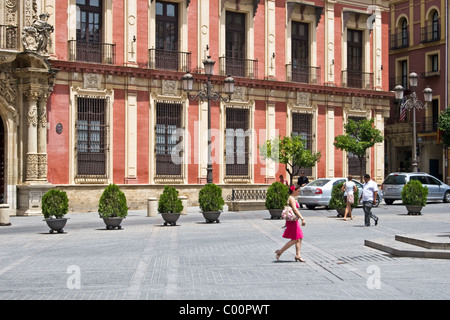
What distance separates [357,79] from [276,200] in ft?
53.9

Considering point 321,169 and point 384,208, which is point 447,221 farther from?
point 321,169

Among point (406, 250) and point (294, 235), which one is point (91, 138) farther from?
point (406, 250)

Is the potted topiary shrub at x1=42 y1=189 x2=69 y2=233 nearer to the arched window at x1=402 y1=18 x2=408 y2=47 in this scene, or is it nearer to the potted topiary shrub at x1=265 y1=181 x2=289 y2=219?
the potted topiary shrub at x1=265 y1=181 x2=289 y2=219

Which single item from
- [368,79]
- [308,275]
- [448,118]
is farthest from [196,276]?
[448,118]

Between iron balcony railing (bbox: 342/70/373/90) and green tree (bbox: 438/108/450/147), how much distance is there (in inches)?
287

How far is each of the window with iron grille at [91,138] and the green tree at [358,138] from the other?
474 inches

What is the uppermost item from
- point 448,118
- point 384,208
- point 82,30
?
point 82,30

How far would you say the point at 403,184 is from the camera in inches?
1291

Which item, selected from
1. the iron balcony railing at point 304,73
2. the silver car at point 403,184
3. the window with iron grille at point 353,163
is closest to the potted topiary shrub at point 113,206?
the silver car at point 403,184

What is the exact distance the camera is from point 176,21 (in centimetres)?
3256

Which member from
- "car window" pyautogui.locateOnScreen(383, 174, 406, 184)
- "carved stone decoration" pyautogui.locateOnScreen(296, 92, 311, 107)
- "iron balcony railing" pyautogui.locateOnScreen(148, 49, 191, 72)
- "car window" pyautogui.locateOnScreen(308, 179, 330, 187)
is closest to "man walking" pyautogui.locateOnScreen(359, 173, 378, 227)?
"car window" pyautogui.locateOnScreen(308, 179, 330, 187)

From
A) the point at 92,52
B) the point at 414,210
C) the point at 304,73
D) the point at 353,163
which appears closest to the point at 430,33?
the point at 353,163

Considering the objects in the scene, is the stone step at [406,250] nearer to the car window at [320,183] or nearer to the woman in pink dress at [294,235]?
the woman in pink dress at [294,235]
